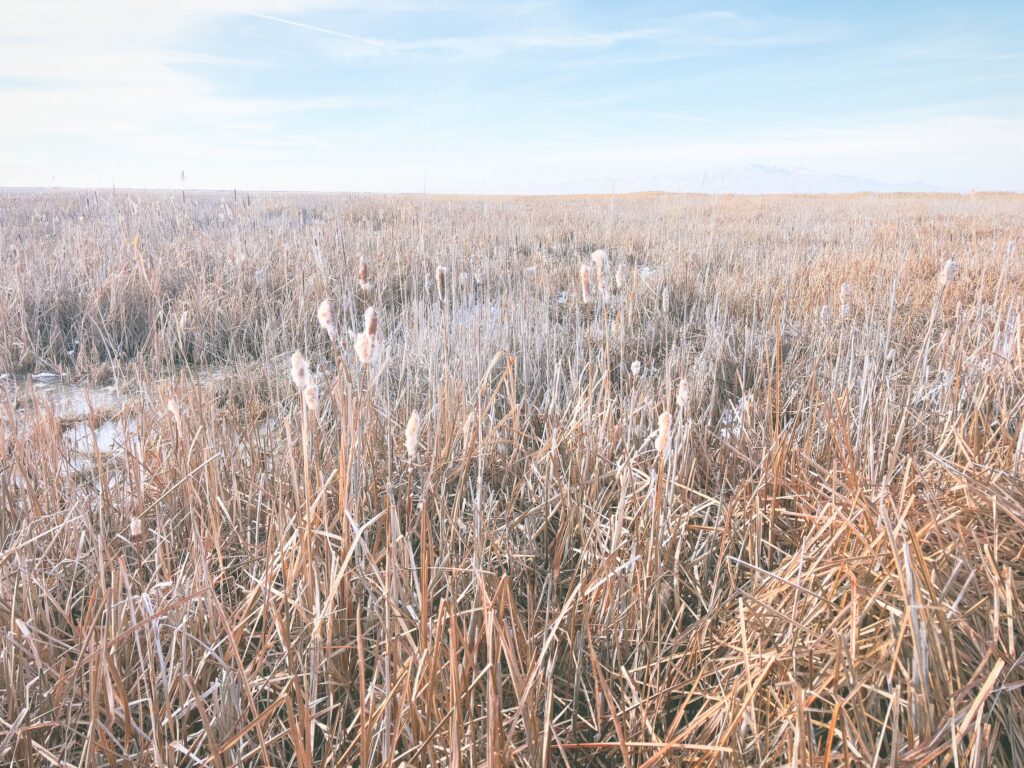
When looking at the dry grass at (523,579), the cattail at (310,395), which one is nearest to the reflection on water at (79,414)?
the dry grass at (523,579)

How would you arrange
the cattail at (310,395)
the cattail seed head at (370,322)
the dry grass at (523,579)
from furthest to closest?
the cattail seed head at (370,322)
the cattail at (310,395)
the dry grass at (523,579)

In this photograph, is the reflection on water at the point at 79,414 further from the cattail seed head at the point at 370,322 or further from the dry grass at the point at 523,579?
the cattail seed head at the point at 370,322

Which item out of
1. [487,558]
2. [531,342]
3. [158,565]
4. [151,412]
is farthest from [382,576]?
[531,342]

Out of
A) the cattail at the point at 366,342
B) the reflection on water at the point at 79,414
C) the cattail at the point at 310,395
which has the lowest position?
the reflection on water at the point at 79,414

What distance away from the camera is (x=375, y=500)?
5.26ft

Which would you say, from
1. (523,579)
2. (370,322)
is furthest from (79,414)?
(523,579)

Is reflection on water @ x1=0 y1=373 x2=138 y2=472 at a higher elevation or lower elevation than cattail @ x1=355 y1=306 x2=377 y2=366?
lower

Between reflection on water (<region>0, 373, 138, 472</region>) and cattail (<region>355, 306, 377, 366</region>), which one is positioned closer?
cattail (<region>355, 306, 377, 366</region>)

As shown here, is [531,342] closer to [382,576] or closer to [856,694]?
[382,576]

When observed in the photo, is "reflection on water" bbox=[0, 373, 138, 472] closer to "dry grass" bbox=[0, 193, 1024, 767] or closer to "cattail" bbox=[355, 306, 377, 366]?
"dry grass" bbox=[0, 193, 1024, 767]

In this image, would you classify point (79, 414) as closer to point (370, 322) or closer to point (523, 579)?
point (370, 322)

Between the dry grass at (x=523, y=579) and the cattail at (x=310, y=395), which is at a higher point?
the cattail at (x=310, y=395)

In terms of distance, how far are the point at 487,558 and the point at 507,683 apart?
0.33 m

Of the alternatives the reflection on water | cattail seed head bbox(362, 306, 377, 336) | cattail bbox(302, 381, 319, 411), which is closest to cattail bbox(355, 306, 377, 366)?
cattail seed head bbox(362, 306, 377, 336)
